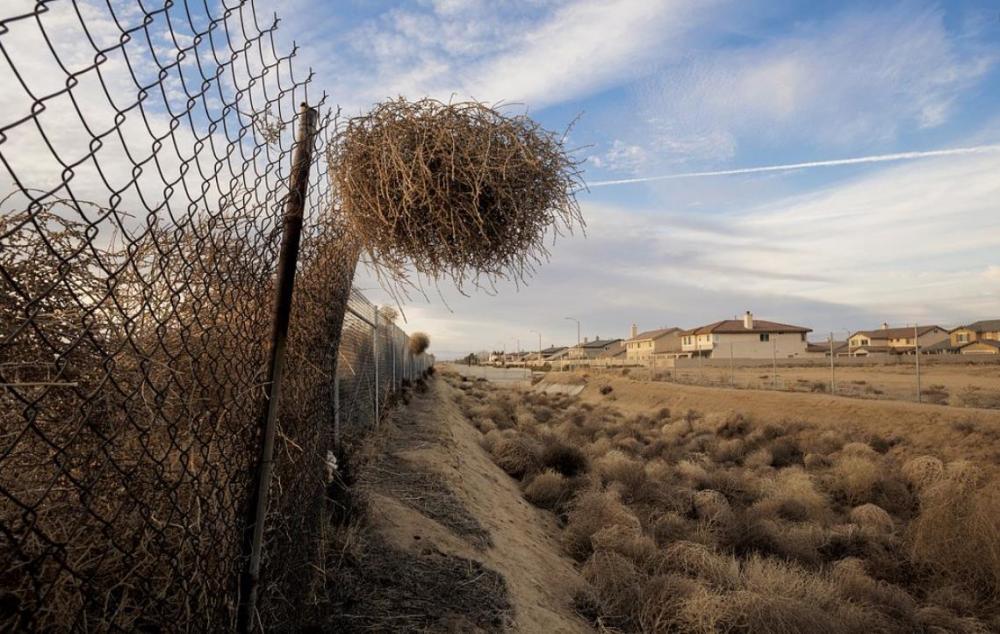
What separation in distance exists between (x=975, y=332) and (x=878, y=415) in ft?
256

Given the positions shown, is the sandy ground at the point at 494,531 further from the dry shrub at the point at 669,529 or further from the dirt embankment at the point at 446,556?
the dry shrub at the point at 669,529

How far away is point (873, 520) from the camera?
33.3 ft

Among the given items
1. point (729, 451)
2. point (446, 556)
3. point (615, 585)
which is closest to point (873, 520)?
point (615, 585)

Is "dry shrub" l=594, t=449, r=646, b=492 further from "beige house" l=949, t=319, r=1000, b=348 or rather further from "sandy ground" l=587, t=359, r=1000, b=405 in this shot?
"beige house" l=949, t=319, r=1000, b=348

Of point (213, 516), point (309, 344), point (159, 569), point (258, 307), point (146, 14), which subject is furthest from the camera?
point (309, 344)

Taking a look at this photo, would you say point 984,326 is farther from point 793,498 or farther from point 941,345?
point 793,498

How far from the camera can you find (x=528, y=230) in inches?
129

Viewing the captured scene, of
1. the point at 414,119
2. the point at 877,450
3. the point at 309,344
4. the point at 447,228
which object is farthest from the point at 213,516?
the point at 877,450

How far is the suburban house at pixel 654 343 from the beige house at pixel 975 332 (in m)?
32.9

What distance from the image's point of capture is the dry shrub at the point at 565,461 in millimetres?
12031

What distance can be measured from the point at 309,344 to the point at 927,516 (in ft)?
30.7

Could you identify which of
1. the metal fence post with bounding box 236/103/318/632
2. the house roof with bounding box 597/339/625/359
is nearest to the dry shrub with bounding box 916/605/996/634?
the metal fence post with bounding box 236/103/318/632

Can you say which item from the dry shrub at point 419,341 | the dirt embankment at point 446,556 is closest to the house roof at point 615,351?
the dry shrub at point 419,341

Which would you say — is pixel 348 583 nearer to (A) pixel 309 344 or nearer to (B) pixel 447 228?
(A) pixel 309 344
